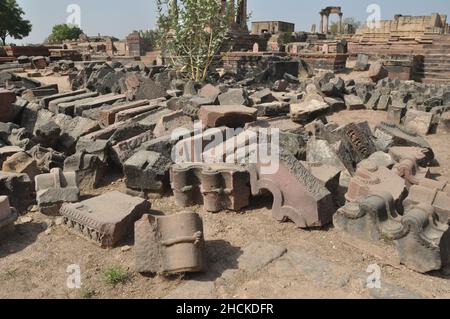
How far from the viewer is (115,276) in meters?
2.74

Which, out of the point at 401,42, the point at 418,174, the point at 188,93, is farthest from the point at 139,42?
the point at 418,174

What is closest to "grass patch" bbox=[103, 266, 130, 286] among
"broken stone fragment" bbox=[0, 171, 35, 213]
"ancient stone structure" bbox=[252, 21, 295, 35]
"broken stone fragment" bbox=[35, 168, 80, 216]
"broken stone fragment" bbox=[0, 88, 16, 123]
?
"broken stone fragment" bbox=[35, 168, 80, 216]

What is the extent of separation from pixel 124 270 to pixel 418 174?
344 cm

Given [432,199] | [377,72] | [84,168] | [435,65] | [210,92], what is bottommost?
[432,199]

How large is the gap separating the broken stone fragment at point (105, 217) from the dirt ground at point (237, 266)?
0.26ft

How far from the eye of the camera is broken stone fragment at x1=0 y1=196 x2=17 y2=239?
3315 millimetres

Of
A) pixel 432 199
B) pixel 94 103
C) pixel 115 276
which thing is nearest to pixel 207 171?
pixel 115 276

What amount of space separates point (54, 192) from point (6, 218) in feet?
1.96

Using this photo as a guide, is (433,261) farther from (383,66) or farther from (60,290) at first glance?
(383,66)

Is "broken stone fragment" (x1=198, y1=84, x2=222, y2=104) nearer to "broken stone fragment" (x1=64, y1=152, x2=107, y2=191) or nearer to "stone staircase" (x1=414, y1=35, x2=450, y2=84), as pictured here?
"broken stone fragment" (x1=64, y1=152, x2=107, y2=191)

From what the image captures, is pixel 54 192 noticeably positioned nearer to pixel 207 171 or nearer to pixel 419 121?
pixel 207 171

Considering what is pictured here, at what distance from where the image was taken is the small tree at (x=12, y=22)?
40.3 m

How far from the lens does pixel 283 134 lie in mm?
4883
